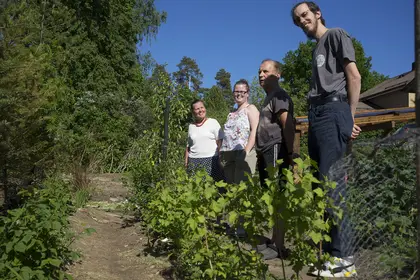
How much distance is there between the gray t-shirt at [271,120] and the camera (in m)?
3.66

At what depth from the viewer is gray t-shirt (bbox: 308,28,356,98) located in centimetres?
305

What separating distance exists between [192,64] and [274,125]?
8046 cm

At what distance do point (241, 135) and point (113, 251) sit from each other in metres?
1.67

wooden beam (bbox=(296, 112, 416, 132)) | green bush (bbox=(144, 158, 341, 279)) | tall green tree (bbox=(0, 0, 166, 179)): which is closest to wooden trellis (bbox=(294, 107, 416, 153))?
wooden beam (bbox=(296, 112, 416, 132))

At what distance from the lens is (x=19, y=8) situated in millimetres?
7719

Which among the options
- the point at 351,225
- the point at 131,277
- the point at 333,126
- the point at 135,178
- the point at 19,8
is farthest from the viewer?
the point at 19,8

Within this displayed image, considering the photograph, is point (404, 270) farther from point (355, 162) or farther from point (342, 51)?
point (342, 51)

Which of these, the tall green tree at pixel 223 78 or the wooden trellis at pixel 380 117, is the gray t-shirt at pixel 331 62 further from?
the tall green tree at pixel 223 78

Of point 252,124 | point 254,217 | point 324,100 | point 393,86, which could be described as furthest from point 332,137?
point 393,86

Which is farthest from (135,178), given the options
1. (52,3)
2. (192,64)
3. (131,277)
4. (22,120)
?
(192,64)

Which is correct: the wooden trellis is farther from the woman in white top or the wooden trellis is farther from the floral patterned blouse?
the floral patterned blouse

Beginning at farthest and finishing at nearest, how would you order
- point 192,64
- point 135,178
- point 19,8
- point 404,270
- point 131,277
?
point 192,64, point 19,8, point 135,178, point 131,277, point 404,270

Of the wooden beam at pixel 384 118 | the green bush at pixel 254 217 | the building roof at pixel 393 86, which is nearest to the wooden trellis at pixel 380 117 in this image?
the wooden beam at pixel 384 118

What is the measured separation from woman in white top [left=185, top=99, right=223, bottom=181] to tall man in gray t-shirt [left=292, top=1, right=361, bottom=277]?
2157 millimetres
